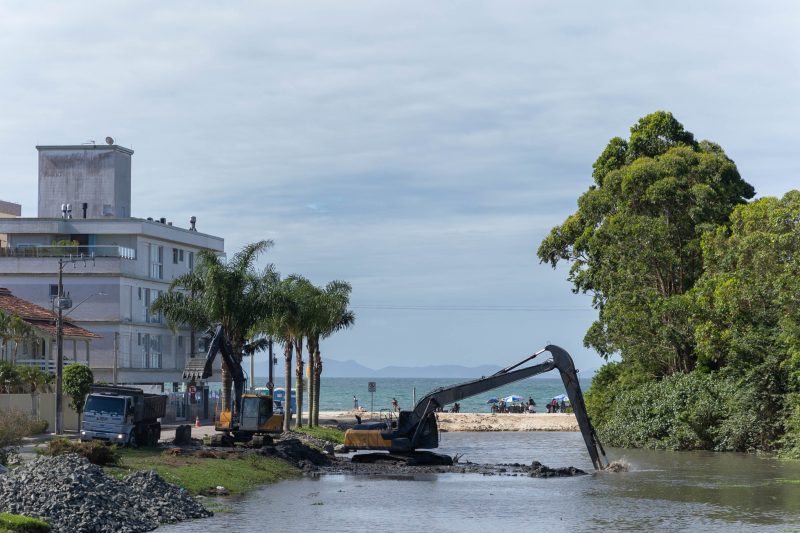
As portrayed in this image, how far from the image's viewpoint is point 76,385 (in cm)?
6312

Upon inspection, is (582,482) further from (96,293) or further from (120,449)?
(96,293)

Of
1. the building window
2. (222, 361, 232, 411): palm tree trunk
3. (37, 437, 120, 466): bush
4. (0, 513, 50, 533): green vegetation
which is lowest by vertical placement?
(0, 513, 50, 533): green vegetation

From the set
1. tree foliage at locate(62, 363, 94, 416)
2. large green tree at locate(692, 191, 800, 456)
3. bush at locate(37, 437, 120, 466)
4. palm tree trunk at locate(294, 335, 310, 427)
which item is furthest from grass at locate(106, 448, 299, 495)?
palm tree trunk at locate(294, 335, 310, 427)

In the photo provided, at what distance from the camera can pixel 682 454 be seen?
62.9m

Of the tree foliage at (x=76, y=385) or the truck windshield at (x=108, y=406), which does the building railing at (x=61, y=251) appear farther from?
the truck windshield at (x=108, y=406)

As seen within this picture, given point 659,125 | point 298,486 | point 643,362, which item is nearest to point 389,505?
point 298,486

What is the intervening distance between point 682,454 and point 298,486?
25.4 m

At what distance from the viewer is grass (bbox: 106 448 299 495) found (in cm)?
4028

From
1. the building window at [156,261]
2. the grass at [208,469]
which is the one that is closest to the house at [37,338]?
the building window at [156,261]

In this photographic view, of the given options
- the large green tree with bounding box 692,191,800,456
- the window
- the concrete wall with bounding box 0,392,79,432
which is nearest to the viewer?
the large green tree with bounding box 692,191,800,456

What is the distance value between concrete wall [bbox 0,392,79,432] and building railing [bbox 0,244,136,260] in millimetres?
23424

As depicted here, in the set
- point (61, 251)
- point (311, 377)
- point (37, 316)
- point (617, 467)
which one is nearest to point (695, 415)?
point (617, 467)

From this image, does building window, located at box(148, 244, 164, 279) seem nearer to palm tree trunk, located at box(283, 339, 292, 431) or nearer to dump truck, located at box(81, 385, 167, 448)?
palm tree trunk, located at box(283, 339, 292, 431)

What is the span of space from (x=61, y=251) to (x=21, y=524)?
62.7 metres
